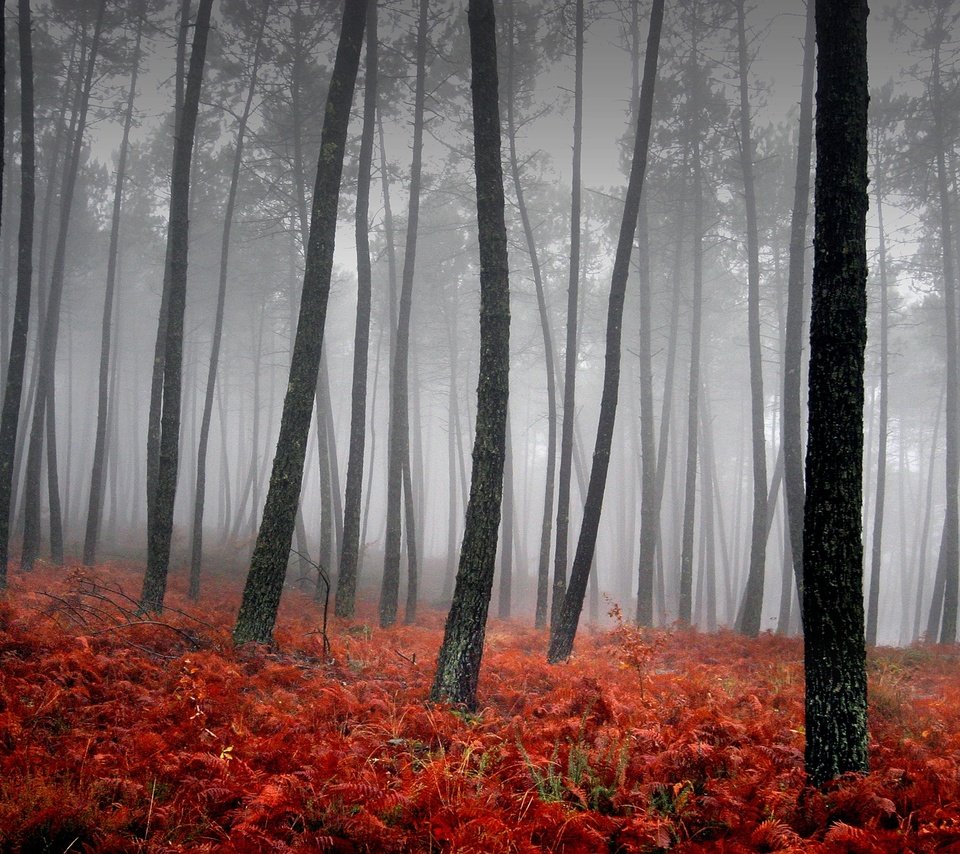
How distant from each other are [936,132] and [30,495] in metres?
26.4

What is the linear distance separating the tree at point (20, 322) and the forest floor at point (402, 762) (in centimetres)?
463

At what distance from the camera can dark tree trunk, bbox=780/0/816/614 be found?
12008mm

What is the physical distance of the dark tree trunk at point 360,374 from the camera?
41.4 ft

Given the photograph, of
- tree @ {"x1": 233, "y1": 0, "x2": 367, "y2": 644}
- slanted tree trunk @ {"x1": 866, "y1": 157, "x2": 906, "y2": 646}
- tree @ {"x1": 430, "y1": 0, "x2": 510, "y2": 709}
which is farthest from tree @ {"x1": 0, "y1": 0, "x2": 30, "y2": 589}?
slanted tree trunk @ {"x1": 866, "y1": 157, "x2": 906, "y2": 646}

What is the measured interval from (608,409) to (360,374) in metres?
6.25

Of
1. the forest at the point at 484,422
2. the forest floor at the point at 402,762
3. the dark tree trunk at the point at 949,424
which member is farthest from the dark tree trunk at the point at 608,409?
the dark tree trunk at the point at 949,424

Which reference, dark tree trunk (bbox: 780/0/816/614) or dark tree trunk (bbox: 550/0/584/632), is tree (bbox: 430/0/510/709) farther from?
dark tree trunk (bbox: 780/0/816/614)

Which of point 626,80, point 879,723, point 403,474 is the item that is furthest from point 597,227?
point 879,723

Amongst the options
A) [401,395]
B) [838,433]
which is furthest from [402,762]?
[401,395]

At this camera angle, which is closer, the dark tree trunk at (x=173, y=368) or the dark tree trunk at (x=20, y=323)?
the dark tree trunk at (x=173, y=368)

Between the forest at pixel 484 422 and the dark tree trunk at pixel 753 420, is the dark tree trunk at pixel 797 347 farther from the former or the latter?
the dark tree trunk at pixel 753 420

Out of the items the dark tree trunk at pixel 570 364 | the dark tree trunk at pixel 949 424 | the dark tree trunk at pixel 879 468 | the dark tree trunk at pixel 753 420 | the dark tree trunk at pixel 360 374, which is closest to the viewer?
the dark tree trunk at pixel 570 364

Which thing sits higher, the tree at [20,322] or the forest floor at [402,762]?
the tree at [20,322]

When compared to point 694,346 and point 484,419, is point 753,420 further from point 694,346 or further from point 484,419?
point 484,419
